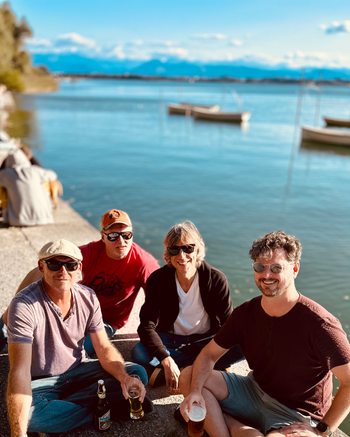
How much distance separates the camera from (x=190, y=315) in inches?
137

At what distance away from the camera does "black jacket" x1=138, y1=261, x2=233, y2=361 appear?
3.37m

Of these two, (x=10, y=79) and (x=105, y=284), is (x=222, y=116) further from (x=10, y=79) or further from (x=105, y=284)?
(x=105, y=284)

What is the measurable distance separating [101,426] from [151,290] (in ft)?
3.41

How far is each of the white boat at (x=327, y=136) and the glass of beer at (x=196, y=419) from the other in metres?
28.4

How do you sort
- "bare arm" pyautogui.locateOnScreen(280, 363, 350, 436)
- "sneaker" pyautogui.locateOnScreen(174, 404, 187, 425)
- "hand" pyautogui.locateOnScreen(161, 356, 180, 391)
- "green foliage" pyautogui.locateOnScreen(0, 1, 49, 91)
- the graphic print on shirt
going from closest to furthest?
"bare arm" pyautogui.locateOnScreen(280, 363, 350, 436)
"sneaker" pyautogui.locateOnScreen(174, 404, 187, 425)
"hand" pyautogui.locateOnScreen(161, 356, 180, 391)
the graphic print on shirt
"green foliage" pyautogui.locateOnScreen(0, 1, 49, 91)

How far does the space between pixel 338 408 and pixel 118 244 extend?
2.03 metres

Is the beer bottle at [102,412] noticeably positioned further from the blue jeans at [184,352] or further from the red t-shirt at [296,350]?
the red t-shirt at [296,350]

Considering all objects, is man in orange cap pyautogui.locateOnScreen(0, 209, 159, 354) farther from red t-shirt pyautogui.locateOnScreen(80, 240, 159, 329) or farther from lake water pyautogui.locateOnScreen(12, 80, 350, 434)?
lake water pyautogui.locateOnScreen(12, 80, 350, 434)

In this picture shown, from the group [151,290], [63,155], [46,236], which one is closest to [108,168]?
A: [63,155]

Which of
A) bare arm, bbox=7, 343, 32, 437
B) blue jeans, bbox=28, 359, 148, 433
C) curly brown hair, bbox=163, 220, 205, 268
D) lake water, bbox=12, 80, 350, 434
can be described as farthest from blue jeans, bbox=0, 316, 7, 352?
lake water, bbox=12, 80, 350, 434

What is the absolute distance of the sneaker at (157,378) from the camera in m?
3.40

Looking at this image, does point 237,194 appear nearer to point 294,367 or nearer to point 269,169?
point 269,169

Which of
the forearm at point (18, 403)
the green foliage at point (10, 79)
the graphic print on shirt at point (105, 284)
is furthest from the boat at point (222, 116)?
the forearm at point (18, 403)

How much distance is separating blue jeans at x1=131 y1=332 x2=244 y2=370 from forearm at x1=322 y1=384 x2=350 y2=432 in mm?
1074
